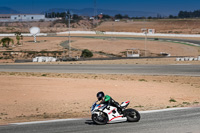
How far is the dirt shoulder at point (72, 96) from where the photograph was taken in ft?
64.6

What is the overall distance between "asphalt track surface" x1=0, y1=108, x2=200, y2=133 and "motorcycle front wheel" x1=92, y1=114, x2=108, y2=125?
0.66 feet

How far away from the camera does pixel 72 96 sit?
2481 cm

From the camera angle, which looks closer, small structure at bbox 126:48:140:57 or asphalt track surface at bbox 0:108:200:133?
asphalt track surface at bbox 0:108:200:133

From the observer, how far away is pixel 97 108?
15.6 m

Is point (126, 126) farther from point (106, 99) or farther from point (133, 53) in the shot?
point (133, 53)

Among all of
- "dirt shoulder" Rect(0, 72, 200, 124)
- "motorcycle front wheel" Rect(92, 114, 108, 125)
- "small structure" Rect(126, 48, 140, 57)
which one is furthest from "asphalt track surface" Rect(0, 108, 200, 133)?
"small structure" Rect(126, 48, 140, 57)

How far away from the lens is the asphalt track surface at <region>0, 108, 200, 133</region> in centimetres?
1470

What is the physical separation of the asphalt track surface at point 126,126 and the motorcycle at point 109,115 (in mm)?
223

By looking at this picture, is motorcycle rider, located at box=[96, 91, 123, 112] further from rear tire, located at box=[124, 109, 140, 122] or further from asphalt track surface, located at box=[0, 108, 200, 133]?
asphalt track surface, located at box=[0, 108, 200, 133]

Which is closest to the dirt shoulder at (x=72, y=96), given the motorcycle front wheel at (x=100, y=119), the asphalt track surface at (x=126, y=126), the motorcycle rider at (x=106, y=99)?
the asphalt track surface at (x=126, y=126)

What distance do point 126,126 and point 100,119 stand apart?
1218 mm

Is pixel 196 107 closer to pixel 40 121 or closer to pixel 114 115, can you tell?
pixel 114 115

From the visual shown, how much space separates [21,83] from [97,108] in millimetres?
16735

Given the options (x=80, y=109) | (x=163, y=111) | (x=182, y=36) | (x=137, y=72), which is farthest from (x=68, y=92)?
(x=182, y=36)
